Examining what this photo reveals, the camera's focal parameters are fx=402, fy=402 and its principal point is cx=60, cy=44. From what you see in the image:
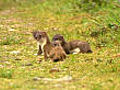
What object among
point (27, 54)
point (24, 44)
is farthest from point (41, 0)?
point (27, 54)

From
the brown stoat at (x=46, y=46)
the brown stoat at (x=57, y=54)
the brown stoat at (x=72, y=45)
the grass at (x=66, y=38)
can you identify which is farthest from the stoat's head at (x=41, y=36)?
the brown stoat at (x=72, y=45)

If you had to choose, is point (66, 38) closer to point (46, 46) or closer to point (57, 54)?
point (46, 46)

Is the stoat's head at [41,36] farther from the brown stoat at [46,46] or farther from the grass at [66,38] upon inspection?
the grass at [66,38]

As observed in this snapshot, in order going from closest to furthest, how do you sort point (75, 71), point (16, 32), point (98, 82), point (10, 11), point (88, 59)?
1. point (98, 82)
2. point (75, 71)
3. point (88, 59)
4. point (16, 32)
5. point (10, 11)

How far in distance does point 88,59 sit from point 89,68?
3.99 ft

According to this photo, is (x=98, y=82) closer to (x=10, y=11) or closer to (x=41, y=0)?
(x=10, y=11)

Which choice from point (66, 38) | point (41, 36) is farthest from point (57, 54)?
point (66, 38)

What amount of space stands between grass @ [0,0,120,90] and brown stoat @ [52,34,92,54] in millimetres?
349

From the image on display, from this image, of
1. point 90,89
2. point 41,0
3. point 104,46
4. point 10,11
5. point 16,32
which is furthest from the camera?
point 41,0

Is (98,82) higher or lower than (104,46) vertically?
higher

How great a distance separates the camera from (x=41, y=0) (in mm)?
21125

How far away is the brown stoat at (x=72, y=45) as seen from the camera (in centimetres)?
1025

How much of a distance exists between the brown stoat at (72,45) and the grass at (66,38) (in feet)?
1.14

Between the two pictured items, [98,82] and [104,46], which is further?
[104,46]
